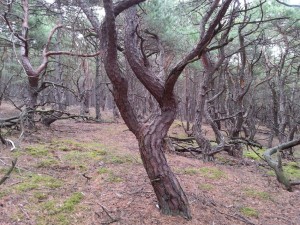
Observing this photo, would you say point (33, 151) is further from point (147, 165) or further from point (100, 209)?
point (147, 165)

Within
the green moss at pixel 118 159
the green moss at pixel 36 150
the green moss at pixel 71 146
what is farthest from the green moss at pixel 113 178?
the green moss at pixel 71 146

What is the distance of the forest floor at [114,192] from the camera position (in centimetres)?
369

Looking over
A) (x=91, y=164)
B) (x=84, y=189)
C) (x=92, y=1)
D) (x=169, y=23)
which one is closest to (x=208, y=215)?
(x=84, y=189)

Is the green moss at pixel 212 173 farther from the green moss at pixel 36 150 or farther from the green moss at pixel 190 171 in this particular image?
the green moss at pixel 36 150

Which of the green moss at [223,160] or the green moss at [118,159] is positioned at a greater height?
the green moss at [118,159]

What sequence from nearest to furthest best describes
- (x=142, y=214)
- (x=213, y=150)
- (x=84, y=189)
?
1. (x=142, y=214)
2. (x=84, y=189)
3. (x=213, y=150)

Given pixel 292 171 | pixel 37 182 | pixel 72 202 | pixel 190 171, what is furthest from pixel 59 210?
pixel 292 171

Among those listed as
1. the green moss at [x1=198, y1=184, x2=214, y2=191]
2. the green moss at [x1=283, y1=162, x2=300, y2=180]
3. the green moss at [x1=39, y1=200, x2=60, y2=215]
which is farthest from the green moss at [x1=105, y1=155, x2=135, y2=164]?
the green moss at [x1=283, y1=162, x2=300, y2=180]

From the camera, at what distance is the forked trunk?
12.2 ft

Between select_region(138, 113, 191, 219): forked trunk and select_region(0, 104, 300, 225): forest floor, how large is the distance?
0.14 meters

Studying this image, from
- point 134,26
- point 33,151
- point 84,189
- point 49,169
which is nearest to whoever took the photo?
point 134,26

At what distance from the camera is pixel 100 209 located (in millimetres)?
3840

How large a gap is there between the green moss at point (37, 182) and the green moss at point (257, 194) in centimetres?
328

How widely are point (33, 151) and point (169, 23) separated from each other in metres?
6.50
